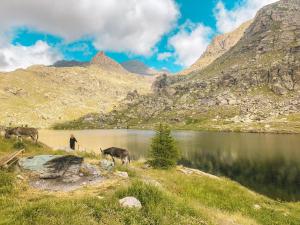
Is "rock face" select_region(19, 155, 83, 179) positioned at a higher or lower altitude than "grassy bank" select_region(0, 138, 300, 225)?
higher

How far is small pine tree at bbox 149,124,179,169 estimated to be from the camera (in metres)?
38.6

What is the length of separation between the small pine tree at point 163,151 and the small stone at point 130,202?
23.5 m

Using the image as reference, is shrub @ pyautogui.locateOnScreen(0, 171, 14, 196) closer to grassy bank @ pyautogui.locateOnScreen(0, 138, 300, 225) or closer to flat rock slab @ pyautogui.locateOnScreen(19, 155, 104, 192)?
grassy bank @ pyautogui.locateOnScreen(0, 138, 300, 225)

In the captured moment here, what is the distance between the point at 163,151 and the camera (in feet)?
132

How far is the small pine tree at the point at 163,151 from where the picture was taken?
38.6m

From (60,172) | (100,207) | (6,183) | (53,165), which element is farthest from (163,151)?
(100,207)

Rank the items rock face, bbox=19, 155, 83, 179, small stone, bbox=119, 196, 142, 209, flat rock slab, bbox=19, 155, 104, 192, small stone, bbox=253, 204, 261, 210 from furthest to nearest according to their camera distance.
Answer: small stone, bbox=253, 204, 261, 210, rock face, bbox=19, 155, 83, 179, flat rock slab, bbox=19, 155, 104, 192, small stone, bbox=119, 196, 142, 209

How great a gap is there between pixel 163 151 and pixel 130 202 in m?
26.2

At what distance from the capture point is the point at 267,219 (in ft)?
72.7

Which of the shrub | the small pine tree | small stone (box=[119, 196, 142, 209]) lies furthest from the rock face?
the small pine tree

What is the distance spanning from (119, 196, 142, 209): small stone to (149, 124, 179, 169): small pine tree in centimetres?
2353

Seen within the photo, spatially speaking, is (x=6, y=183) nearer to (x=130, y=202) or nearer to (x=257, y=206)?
(x=130, y=202)

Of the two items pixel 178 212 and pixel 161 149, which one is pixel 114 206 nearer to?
pixel 178 212

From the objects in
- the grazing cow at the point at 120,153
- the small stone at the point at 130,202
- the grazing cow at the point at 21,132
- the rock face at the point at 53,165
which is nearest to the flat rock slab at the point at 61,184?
the rock face at the point at 53,165
